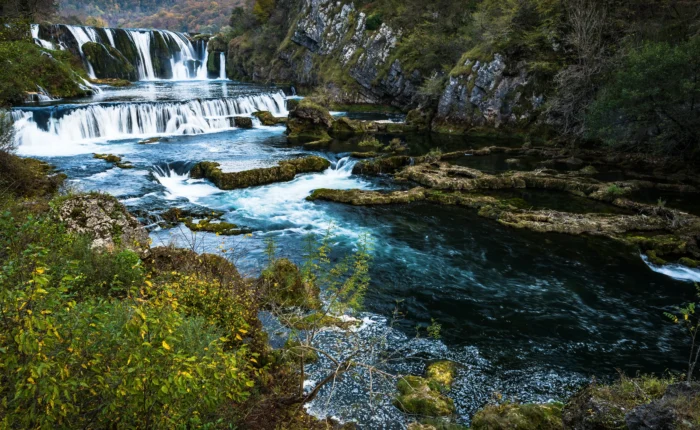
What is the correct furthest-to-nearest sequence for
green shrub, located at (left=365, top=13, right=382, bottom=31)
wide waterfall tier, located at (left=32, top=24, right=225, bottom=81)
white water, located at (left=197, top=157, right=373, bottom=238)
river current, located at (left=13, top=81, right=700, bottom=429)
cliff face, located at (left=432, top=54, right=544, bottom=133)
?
wide waterfall tier, located at (left=32, top=24, right=225, bottom=81) → green shrub, located at (left=365, top=13, right=382, bottom=31) → cliff face, located at (left=432, top=54, right=544, bottom=133) → white water, located at (left=197, top=157, right=373, bottom=238) → river current, located at (left=13, top=81, right=700, bottom=429)

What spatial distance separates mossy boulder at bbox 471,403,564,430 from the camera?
21.0 ft

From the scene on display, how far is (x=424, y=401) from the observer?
7234mm

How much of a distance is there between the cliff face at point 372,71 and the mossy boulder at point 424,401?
90.3 ft

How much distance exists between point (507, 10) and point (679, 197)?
20922mm

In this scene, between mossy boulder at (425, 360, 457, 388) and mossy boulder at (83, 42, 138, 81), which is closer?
mossy boulder at (425, 360, 457, 388)

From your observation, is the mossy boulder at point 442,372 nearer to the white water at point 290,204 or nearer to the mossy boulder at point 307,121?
the white water at point 290,204

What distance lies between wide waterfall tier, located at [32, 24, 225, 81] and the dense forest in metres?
60.9

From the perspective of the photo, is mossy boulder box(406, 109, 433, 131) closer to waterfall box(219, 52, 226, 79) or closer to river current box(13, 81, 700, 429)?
river current box(13, 81, 700, 429)

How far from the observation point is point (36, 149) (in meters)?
24.9

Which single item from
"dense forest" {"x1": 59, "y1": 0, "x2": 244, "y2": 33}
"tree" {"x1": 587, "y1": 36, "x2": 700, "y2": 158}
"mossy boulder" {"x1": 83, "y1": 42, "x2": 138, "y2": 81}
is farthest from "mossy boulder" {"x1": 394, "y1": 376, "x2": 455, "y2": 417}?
"dense forest" {"x1": 59, "y1": 0, "x2": 244, "y2": 33}

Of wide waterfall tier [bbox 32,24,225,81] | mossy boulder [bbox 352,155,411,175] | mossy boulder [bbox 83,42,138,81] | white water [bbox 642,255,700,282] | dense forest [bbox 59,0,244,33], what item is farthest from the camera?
dense forest [bbox 59,0,244,33]

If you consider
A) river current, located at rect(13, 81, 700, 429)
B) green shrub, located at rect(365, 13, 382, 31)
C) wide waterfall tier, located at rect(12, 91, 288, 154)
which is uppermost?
green shrub, located at rect(365, 13, 382, 31)

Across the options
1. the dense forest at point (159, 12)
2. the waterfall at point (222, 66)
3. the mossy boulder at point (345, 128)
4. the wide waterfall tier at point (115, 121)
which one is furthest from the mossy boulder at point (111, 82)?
the dense forest at point (159, 12)

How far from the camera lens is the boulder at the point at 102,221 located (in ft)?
29.4
